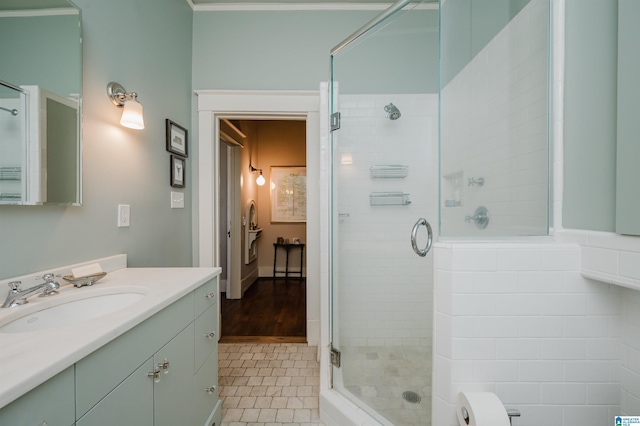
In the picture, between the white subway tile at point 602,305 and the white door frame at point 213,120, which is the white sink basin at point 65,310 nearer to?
the white door frame at point 213,120

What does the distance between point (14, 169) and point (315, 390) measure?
5.96 feet

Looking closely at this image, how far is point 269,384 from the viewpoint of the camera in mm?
1762

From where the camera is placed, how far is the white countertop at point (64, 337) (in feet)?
1.67

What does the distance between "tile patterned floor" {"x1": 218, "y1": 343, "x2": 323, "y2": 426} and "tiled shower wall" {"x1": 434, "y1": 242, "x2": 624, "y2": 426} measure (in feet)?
3.06

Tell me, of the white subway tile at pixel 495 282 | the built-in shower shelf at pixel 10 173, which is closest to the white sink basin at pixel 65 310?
the built-in shower shelf at pixel 10 173

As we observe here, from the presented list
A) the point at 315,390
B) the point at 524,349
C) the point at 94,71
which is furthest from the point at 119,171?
the point at 524,349

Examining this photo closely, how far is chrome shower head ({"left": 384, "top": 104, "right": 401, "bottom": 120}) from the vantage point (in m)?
1.99

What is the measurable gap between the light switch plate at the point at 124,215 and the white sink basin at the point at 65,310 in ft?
1.63

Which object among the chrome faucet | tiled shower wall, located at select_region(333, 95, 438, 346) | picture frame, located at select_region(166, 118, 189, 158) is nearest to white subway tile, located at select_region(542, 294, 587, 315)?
tiled shower wall, located at select_region(333, 95, 438, 346)

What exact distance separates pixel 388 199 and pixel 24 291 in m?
1.88

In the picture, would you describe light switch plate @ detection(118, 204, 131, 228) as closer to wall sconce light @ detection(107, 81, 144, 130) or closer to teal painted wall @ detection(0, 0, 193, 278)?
teal painted wall @ detection(0, 0, 193, 278)

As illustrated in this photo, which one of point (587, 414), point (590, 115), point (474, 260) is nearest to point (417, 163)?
point (590, 115)

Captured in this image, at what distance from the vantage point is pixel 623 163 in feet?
2.60

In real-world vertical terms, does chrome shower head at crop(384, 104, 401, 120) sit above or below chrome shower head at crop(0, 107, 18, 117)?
above
